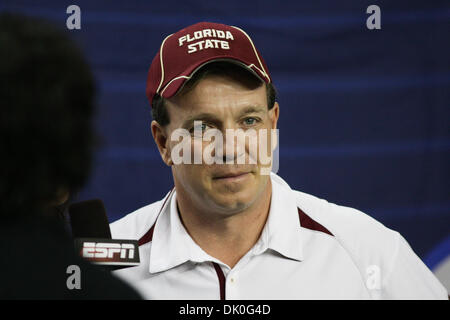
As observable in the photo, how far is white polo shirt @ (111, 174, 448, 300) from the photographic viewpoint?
1353 mm

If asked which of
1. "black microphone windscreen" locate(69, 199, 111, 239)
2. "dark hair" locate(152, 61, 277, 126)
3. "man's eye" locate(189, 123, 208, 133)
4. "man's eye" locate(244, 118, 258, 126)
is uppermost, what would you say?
"dark hair" locate(152, 61, 277, 126)

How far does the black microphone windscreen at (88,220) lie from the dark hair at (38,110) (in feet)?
2.12

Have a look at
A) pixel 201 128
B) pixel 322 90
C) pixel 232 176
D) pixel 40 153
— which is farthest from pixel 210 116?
pixel 40 153

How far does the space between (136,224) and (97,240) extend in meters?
0.34

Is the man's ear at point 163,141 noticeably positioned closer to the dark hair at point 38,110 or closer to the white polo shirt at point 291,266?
the white polo shirt at point 291,266

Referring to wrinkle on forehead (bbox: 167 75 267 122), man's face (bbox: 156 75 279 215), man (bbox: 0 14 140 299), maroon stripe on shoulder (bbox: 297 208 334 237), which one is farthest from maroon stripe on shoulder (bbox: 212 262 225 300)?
man (bbox: 0 14 140 299)

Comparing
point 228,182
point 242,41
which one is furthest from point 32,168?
point 242,41

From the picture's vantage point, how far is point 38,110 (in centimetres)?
56

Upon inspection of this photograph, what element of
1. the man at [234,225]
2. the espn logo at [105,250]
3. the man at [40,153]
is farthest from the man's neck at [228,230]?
the man at [40,153]

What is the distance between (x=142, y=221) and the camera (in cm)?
158

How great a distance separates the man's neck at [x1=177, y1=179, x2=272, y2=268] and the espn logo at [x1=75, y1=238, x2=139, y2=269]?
0.20 metres

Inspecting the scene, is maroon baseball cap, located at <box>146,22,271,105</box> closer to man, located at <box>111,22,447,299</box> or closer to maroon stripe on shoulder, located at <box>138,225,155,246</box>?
man, located at <box>111,22,447,299</box>

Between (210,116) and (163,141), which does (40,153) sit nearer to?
(210,116)

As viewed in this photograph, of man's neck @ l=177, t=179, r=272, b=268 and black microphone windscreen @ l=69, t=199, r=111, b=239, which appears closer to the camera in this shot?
black microphone windscreen @ l=69, t=199, r=111, b=239
